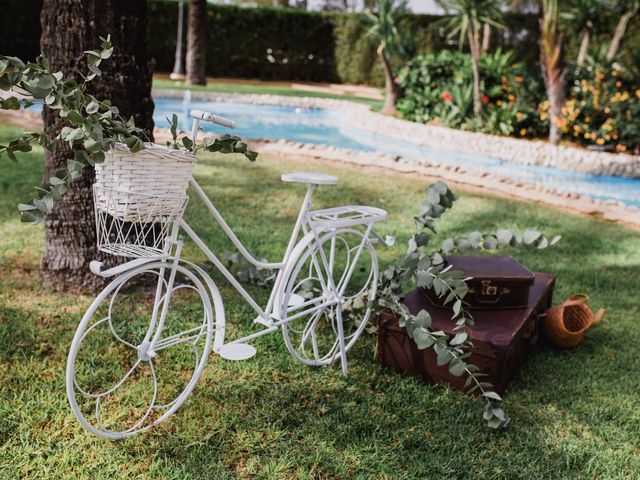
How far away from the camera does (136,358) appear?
2.80 m

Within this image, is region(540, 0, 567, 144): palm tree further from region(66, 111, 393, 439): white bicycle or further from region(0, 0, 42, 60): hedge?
region(0, 0, 42, 60): hedge

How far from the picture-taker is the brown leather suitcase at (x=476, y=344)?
269 cm

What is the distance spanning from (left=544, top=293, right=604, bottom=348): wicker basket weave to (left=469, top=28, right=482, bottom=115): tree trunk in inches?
307

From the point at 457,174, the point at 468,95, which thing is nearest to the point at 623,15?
the point at 468,95

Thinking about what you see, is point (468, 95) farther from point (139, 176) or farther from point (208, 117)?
point (139, 176)

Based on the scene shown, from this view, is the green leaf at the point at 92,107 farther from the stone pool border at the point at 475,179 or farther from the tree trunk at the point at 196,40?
the tree trunk at the point at 196,40

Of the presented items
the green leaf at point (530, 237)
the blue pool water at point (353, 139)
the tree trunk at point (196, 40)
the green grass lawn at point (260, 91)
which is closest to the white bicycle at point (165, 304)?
the green leaf at point (530, 237)

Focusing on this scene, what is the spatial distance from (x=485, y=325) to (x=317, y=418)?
0.88 m

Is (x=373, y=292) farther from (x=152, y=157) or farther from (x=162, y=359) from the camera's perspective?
(x=152, y=157)

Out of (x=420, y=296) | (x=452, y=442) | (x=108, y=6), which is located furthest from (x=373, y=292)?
(x=108, y=6)

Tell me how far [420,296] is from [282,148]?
548cm

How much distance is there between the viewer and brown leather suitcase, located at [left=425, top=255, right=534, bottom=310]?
292cm

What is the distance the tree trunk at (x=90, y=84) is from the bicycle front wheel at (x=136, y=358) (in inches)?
12.5

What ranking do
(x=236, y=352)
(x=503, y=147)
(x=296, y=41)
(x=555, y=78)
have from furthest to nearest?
(x=296, y=41)
(x=503, y=147)
(x=555, y=78)
(x=236, y=352)
